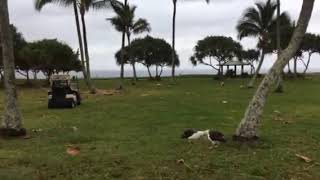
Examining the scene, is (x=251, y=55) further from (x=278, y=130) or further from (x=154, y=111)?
(x=278, y=130)

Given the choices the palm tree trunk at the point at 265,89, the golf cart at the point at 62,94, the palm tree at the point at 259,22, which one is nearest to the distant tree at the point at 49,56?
the palm tree at the point at 259,22

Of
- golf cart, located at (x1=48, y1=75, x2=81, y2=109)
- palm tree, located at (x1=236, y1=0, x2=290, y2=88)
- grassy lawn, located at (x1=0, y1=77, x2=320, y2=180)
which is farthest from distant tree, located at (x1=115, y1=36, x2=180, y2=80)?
grassy lawn, located at (x1=0, y1=77, x2=320, y2=180)

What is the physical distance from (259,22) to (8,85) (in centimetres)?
3671

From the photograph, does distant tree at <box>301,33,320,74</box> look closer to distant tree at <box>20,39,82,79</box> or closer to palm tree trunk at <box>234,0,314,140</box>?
distant tree at <box>20,39,82,79</box>

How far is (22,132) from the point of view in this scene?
53.8 feet

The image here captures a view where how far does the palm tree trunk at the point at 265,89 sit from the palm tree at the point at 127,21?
28994 millimetres

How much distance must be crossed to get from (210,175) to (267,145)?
357cm

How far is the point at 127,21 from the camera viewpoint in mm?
55156

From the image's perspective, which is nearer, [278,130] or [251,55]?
[278,130]

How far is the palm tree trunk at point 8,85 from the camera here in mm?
16172

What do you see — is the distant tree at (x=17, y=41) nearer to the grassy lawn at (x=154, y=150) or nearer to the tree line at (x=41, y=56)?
the tree line at (x=41, y=56)

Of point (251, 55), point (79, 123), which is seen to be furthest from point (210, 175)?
point (251, 55)

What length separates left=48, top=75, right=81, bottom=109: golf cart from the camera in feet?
92.1

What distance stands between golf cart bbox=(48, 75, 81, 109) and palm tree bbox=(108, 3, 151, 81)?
1454cm
